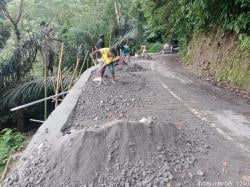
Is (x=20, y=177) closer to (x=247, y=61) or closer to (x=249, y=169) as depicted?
(x=249, y=169)

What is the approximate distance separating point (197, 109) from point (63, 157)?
454 centimetres

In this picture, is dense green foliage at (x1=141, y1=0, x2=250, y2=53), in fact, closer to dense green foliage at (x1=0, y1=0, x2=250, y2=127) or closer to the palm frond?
dense green foliage at (x1=0, y1=0, x2=250, y2=127)

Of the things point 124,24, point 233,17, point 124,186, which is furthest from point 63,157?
point 124,24

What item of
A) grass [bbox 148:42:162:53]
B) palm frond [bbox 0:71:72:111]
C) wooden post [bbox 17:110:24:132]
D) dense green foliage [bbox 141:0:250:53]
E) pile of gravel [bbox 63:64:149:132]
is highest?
dense green foliage [bbox 141:0:250:53]

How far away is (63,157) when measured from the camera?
598cm

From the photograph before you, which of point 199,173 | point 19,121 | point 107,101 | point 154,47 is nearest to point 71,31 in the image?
point 19,121

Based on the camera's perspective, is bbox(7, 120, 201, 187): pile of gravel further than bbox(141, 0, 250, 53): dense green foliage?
No

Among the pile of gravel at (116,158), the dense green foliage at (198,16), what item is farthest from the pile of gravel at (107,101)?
the dense green foliage at (198,16)

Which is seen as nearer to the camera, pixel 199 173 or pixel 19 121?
pixel 199 173

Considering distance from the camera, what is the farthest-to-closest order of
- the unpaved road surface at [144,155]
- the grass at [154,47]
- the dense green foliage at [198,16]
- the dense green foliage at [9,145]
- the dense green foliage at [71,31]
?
the grass at [154,47] → the dense green foliage at [71,31] → the dense green foliage at [198,16] → the dense green foliage at [9,145] → the unpaved road surface at [144,155]

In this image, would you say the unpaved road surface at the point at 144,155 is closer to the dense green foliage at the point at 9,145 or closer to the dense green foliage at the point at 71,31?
the dense green foliage at the point at 9,145

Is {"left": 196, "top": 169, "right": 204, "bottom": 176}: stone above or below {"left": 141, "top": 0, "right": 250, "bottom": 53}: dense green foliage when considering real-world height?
below

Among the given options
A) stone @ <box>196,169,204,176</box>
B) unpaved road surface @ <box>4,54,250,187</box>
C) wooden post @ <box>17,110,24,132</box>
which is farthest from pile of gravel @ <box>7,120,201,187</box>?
wooden post @ <box>17,110,24,132</box>

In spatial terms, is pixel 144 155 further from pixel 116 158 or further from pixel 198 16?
pixel 198 16
